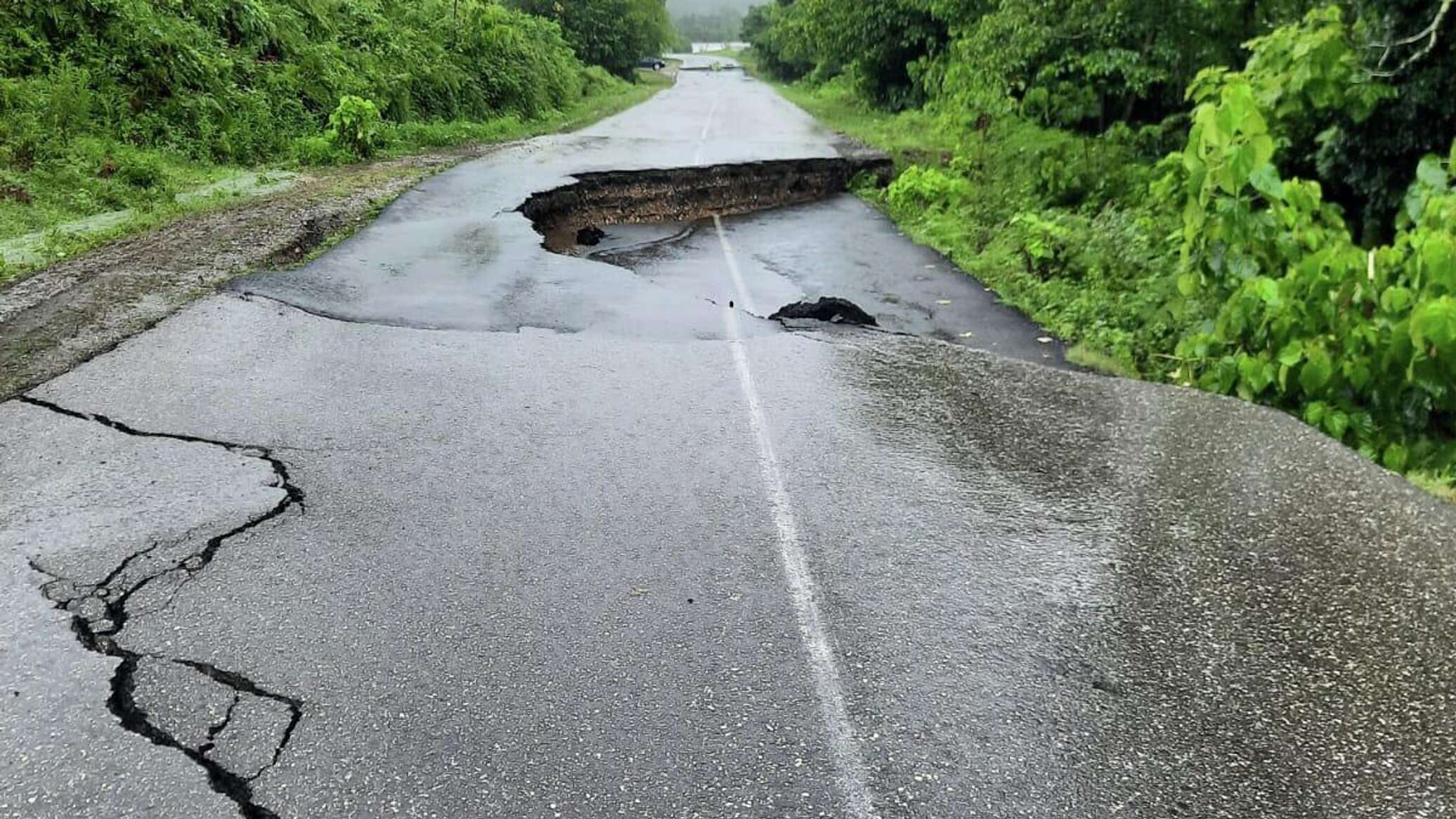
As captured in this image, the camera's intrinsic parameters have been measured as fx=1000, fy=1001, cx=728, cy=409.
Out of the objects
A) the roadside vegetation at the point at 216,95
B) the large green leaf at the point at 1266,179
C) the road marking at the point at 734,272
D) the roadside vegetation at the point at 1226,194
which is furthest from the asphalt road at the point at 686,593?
the roadside vegetation at the point at 216,95

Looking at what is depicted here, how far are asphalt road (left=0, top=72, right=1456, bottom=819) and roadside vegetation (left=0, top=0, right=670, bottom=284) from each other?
4827mm

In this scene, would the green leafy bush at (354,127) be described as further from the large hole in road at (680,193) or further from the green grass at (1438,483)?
the green grass at (1438,483)

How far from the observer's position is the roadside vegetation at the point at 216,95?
11227mm

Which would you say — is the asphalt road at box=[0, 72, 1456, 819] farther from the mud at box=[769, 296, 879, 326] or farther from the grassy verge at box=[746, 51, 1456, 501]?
the grassy verge at box=[746, 51, 1456, 501]

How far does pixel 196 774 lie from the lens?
2.82 metres

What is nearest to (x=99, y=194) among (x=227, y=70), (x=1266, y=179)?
(x=227, y=70)

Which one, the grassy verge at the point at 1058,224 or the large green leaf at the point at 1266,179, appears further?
the grassy verge at the point at 1058,224

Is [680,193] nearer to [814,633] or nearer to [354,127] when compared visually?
[354,127]

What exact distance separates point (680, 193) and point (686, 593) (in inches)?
498

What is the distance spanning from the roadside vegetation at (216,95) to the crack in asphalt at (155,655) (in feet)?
17.6

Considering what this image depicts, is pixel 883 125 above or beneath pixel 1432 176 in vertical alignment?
beneath

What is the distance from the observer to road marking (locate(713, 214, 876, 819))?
2.87 meters

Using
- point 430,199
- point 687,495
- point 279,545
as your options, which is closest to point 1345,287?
point 687,495

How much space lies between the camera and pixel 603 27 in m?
44.7
